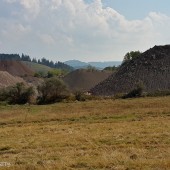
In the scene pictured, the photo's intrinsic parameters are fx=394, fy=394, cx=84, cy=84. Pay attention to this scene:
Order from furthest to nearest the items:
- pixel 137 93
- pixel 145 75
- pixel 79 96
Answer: pixel 145 75 < pixel 79 96 < pixel 137 93

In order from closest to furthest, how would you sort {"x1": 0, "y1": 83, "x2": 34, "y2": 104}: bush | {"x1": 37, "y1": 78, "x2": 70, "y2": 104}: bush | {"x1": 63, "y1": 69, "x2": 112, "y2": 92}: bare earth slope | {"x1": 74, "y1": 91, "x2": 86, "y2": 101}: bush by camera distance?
1. {"x1": 74, "y1": 91, "x2": 86, "y2": 101}: bush
2. {"x1": 37, "y1": 78, "x2": 70, "y2": 104}: bush
3. {"x1": 0, "y1": 83, "x2": 34, "y2": 104}: bush
4. {"x1": 63, "y1": 69, "x2": 112, "y2": 92}: bare earth slope

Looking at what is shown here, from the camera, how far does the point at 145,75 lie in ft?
288

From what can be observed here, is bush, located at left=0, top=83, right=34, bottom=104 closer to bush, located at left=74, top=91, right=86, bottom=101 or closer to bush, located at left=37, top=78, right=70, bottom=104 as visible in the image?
bush, located at left=37, top=78, right=70, bottom=104

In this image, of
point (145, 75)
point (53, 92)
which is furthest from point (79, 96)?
point (145, 75)

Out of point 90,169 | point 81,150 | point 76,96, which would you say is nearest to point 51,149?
point 81,150

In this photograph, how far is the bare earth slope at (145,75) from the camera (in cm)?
8259

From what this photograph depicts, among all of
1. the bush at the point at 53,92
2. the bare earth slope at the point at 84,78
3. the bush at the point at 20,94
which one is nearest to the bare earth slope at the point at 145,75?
the bush at the point at 53,92

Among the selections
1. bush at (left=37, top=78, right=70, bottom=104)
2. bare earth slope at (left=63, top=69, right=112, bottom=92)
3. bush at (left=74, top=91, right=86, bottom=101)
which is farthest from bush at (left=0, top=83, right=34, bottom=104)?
bare earth slope at (left=63, top=69, right=112, bottom=92)

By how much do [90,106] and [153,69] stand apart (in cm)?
3964

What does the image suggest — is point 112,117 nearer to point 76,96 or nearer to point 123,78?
point 76,96

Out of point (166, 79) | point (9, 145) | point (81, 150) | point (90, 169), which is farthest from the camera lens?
point (166, 79)

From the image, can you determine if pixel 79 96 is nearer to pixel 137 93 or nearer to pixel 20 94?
pixel 137 93

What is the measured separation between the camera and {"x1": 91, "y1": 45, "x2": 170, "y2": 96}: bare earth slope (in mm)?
82594

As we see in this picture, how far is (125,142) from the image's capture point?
1834cm
